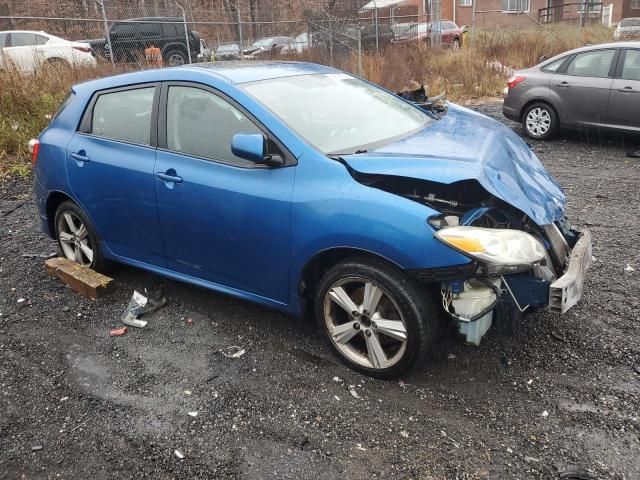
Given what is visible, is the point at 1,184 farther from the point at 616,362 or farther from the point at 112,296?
the point at 616,362

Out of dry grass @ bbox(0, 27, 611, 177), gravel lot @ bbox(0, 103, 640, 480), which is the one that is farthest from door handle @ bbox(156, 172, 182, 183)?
dry grass @ bbox(0, 27, 611, 177)

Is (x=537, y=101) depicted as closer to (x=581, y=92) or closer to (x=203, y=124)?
(x=581, y=92)

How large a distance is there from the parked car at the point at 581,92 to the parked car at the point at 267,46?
790cm

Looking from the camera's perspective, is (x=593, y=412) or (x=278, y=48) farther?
(x=278, y=48)

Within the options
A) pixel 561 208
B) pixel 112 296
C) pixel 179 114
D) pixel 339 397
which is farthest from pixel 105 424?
pixel 561 208

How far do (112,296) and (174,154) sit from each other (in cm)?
145

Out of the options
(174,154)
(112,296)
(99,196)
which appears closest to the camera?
(174,154)

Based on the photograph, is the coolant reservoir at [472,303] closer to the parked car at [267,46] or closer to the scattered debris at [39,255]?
the scattered debris at [39,255]

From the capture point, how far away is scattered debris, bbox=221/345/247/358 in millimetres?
3578

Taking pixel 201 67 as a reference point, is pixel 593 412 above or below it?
below

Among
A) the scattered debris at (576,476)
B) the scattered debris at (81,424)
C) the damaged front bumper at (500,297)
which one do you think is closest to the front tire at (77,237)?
the scattered debris at (81,424)

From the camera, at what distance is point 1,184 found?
25.6 ft

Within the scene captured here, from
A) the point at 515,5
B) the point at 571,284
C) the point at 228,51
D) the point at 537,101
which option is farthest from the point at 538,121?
the point at 515,5

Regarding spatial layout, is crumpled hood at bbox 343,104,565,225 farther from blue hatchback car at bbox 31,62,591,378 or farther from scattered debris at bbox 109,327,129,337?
scattered debris at bbox 109,327,129,337
